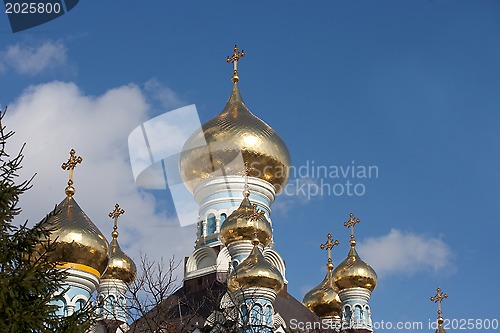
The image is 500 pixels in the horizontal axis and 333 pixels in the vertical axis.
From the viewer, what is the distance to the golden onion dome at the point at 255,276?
45.0ft

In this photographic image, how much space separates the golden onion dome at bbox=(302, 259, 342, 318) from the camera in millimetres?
18516

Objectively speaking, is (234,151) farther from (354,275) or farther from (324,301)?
(324,301)

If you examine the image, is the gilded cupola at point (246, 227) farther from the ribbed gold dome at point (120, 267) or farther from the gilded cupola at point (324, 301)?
the gilded cupola at point (324, 301)

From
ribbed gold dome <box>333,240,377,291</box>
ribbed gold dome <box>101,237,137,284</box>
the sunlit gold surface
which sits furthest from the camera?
ribbed gold dome <box>333,240,377,291</box>

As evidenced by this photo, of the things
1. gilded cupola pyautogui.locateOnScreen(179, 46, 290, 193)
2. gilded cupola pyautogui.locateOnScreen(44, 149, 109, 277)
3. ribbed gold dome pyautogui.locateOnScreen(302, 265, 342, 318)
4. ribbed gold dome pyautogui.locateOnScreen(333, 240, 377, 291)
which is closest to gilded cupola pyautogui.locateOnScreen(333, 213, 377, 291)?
ribbed gold dome pyautogui.locateOnScreen(333, 240, 377, 291)

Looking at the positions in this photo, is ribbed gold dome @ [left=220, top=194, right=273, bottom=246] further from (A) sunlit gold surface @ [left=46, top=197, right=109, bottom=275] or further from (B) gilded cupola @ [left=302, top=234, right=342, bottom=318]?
(B) gilded cupola @ [left=302, top=234, right=342, bottom=318]

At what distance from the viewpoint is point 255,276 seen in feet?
45.0

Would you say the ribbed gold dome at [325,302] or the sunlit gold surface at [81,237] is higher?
the ribbed gold dome at [325,302]

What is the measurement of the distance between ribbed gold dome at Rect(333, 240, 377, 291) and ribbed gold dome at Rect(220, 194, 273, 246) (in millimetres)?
2756

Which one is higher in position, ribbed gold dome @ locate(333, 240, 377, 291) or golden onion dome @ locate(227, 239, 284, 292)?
ribbed gold dome @ locate(333, 240, 377, 291)

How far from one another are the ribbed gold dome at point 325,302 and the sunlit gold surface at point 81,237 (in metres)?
5.65

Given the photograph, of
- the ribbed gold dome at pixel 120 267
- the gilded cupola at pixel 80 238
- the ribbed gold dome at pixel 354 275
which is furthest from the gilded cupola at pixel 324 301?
the gilded cupola at pixel 80 238

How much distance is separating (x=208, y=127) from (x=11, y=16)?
34.1 feet

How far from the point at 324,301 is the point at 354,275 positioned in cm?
112
